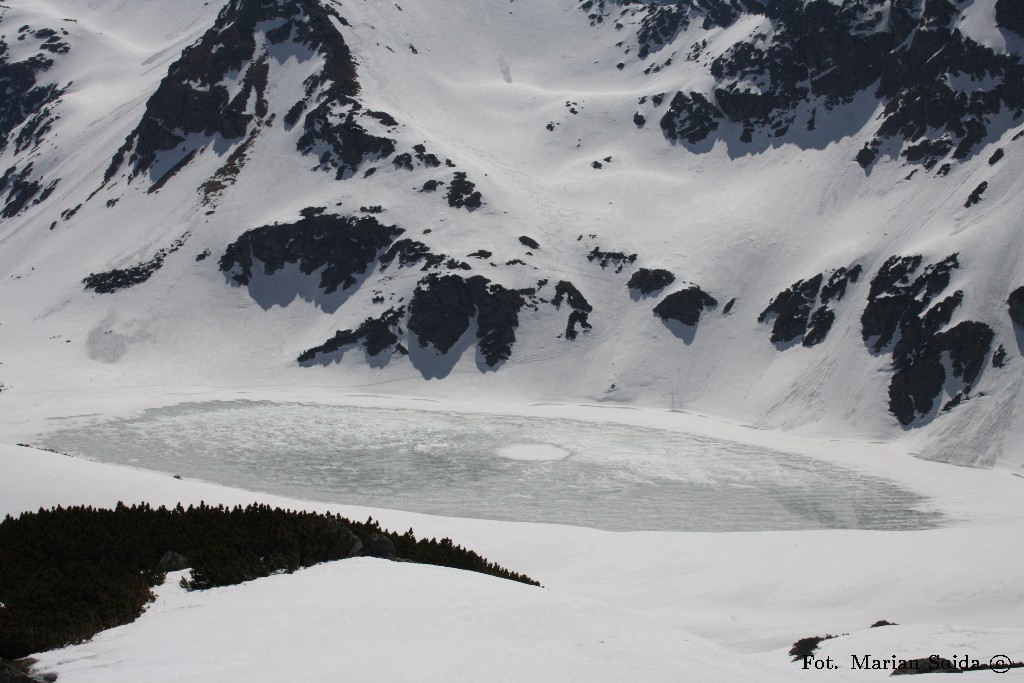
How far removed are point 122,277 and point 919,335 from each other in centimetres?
7777

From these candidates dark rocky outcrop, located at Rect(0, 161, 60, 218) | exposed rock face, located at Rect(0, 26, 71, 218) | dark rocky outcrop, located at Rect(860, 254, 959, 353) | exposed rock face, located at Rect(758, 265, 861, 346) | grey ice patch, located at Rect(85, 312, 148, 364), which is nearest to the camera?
dark rocky outcrop, located at Rect(860, 254, 959, 353)

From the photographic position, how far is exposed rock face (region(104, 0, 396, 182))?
Answer: 9850 cm

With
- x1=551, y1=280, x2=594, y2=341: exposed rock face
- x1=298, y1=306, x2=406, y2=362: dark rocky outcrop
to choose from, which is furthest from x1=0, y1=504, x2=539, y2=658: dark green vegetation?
x1=551, y1=280, x2=594, y2=341: exposed rock face

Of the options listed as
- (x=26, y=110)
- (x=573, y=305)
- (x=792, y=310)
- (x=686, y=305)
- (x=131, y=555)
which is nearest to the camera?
(x=131, y=555)

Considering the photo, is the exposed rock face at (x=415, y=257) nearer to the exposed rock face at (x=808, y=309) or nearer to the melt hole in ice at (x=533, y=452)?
the exposed rock face at (x=808, y=309)

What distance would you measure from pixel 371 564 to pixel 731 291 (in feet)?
226

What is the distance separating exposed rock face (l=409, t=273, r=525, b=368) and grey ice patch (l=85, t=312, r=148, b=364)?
27.7 m

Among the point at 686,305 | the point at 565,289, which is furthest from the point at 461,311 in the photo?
the point at 686,305

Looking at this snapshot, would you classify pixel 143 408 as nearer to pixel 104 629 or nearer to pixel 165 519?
pixel 165 519

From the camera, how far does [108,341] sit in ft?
255

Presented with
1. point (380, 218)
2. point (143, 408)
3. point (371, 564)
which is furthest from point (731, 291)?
point (371, 564)

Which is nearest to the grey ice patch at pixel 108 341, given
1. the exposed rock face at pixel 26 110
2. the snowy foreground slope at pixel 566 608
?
the exposed rock face at pixel 26 110

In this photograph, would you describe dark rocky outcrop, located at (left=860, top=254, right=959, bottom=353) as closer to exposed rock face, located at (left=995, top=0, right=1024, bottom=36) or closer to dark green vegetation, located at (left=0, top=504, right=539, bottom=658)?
exposed rock face, located at (left=995, top=0, right=1024, bottom=36)

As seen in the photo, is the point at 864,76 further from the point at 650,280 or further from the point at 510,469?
the point at 510,469
